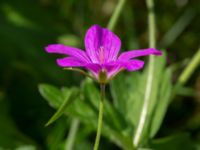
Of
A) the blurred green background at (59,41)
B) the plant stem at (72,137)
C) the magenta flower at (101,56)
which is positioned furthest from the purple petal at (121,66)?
the blurred green background at (59,41)

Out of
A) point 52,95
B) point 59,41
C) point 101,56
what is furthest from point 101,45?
point 59,41

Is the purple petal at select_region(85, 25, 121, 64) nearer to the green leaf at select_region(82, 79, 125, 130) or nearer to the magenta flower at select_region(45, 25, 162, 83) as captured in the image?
the magenta flower at select_region(45, 25, 162, 83)

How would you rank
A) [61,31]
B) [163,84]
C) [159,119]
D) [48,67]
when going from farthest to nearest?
[61,31], [48,67], [163,84], [159,119]

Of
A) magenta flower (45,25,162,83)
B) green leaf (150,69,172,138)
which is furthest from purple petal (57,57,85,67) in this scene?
green leaf (150,69,172,138)

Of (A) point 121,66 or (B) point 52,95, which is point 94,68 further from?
(B) point 52,95

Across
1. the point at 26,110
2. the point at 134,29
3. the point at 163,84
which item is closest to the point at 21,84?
the point at 26,110

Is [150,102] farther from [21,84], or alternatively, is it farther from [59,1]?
[59,1]

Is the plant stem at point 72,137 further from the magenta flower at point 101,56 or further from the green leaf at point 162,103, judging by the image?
the magenta flower at point 101,56
